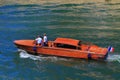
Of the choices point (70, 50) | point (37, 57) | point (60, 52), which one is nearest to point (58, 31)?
point (37, 57)

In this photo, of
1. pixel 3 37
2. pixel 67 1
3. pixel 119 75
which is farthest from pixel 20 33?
pixel 67 1

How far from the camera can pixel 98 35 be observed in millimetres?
56500

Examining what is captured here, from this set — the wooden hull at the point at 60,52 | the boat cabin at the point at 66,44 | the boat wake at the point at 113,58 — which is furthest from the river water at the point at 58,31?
the boat cabin at the point at 66,44

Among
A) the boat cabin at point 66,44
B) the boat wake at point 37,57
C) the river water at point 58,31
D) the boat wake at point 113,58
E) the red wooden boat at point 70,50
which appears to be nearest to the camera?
A: the river water at point 58,31

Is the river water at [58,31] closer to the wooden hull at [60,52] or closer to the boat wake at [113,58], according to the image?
the boat wake at [113,58]

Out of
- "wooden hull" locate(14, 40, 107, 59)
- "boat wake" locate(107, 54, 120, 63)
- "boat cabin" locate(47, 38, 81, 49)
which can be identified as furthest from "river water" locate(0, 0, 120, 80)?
"boat cabin" locate(47, 38, 81, 49)

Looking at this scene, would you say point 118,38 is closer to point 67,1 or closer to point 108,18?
point 108,18

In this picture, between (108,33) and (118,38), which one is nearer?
(118,38)

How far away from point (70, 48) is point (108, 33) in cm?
1561

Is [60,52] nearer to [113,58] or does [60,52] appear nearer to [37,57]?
[37,57]

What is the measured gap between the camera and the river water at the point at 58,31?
40.2 m

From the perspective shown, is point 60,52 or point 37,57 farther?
point 37,57

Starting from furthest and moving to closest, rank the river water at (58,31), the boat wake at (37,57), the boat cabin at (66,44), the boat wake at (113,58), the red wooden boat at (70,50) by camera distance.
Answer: the boat wake at (37,57) < the boat cabin at (66,44) < the boat wake at (113,58) < the red wooden boat at (70,50) < the river water at (58,31)

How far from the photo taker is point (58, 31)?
60.1 m
